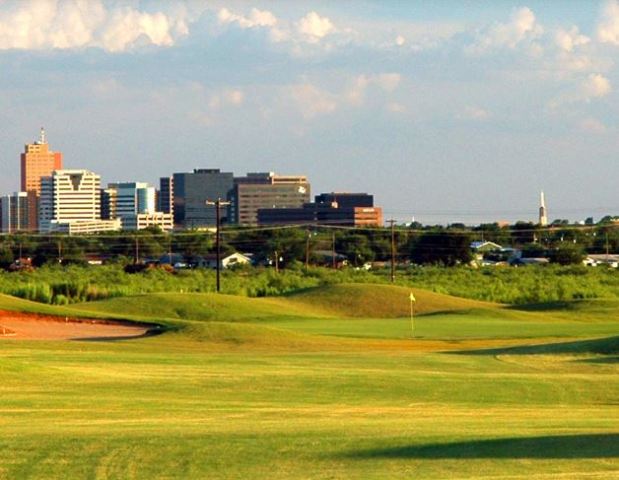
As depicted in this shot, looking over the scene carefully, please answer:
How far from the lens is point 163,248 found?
15812 cm

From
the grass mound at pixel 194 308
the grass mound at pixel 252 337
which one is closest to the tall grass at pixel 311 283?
the grass mound at pixel 194 308

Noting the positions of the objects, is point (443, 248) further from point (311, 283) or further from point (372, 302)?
point (372, 302)

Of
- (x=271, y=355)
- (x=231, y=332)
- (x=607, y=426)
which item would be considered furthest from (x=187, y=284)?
(x=607, y=426)

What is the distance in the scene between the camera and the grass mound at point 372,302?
66.1 metres

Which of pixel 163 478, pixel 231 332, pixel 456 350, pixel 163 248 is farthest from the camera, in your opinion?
pixel 163 248

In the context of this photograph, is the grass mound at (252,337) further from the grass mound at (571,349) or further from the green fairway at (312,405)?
the grass mound at (571,349)

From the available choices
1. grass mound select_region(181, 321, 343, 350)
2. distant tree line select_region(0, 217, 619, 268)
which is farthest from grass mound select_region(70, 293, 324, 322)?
distant tree line select_region(0, 217, 619, 268)

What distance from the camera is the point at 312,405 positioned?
78.6ft

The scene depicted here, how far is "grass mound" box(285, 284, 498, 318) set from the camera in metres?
66.1

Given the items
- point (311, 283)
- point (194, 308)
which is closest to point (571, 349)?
point (194, 308)

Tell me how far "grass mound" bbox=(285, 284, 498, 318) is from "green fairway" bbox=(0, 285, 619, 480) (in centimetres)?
1328

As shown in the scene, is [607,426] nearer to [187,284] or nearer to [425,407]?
[425,407]

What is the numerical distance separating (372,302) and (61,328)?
19.2 m

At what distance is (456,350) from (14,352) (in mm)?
13525
